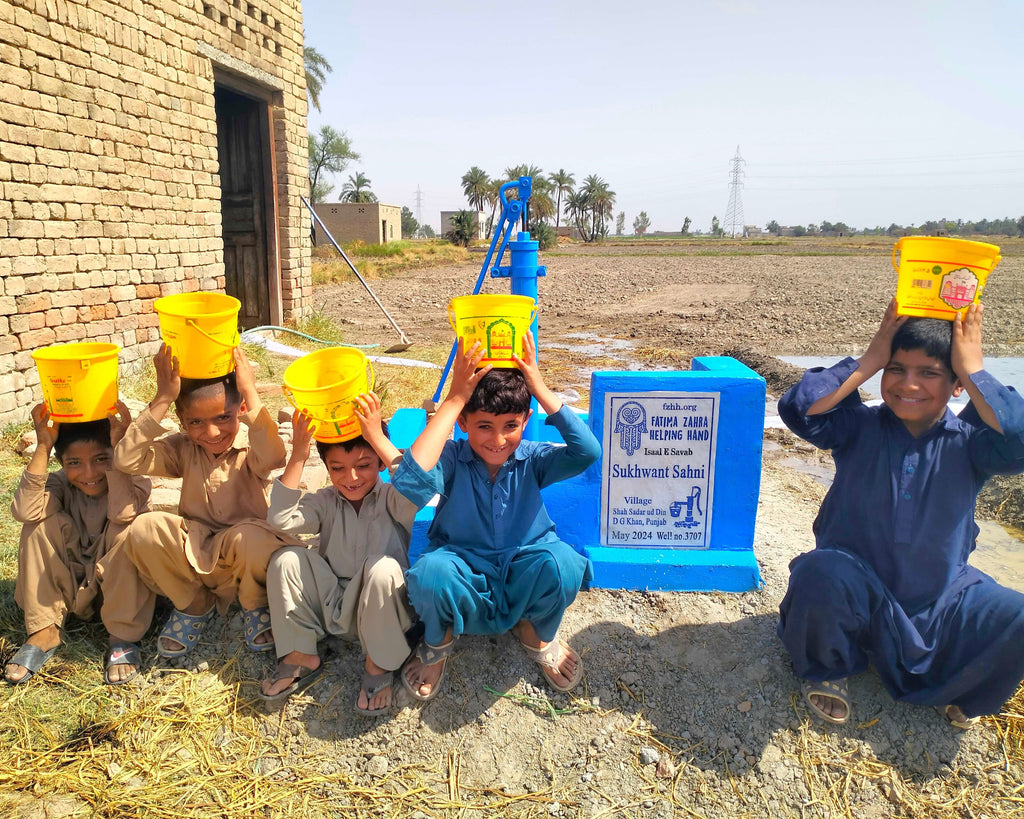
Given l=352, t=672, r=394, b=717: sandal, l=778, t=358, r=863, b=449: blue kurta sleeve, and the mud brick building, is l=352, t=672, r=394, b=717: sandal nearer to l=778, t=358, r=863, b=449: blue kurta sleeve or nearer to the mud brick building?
l=778, t=358, r=863, b=449: blue kurta sleeve

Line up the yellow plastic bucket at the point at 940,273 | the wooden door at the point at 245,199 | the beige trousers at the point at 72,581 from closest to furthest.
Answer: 1. the yellow plastic bucket at the point at 940,273
2. the beige trousers at the point at 72,581
3. the wooden door at the point at 245,199

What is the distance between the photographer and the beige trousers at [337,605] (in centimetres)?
238

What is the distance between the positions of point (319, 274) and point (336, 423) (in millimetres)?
21173

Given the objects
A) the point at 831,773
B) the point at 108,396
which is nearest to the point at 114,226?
the point at 108,396

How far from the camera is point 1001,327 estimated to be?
11.8m

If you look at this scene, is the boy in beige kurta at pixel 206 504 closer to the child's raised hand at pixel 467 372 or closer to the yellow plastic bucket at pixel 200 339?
the yellow plastic bucket at pixel 200 339

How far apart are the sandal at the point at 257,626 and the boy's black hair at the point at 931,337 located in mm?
2461

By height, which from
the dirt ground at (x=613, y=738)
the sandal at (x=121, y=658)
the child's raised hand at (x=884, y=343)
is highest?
the child's raised hand at (x=884, y=343)

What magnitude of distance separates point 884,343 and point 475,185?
6546 centimetres

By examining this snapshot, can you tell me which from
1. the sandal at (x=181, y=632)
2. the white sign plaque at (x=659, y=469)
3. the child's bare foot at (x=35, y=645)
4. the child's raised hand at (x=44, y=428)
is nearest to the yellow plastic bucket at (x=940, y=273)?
the white sign plaque at (x=659, y=469)

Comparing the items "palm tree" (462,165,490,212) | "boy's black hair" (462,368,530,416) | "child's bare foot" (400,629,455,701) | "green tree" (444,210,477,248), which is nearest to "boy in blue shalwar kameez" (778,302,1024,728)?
"boy's black hair" (462,368,530,416)

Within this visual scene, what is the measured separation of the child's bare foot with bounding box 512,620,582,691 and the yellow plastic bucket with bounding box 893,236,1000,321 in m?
1.64

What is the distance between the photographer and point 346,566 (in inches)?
101

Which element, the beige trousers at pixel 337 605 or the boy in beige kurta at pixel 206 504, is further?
the boy in beige kurta at pixel 206 504
